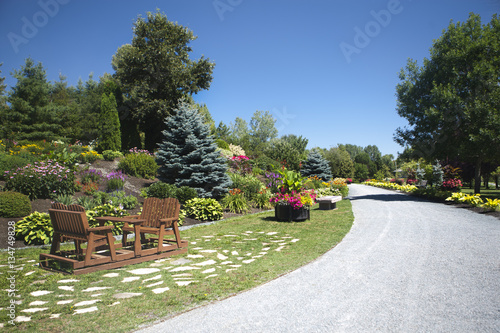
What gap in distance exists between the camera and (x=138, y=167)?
46.3 feet

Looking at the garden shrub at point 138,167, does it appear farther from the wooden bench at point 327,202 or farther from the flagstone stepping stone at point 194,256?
the flagstone stepping stone at point 194,256

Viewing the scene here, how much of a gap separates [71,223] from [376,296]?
463 cm

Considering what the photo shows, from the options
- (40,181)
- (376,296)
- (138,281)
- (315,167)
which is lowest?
(376,296)

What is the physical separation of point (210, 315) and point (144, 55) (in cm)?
2207

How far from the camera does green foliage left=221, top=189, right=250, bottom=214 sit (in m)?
11.6

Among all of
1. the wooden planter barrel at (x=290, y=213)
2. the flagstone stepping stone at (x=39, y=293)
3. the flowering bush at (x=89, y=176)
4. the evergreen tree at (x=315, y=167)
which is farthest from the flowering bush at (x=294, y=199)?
the evergreen tree at (x=315, y=167)

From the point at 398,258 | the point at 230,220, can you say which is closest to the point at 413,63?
the point at 230,220

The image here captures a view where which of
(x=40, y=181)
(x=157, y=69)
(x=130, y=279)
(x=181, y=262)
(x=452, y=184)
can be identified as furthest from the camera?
(x=157, y=69)

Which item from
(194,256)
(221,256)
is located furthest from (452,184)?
(194,256)

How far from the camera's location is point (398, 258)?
16.7ft

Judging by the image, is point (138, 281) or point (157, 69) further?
point (157, 69)

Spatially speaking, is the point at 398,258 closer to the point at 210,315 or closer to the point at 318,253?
the point at 318,253

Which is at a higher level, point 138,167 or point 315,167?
point 315,167

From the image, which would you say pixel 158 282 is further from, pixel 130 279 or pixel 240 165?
pixel 240 165
